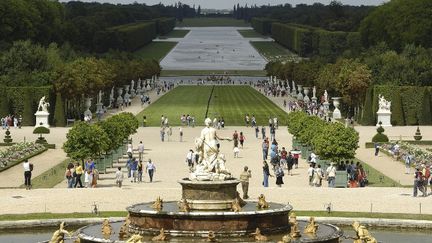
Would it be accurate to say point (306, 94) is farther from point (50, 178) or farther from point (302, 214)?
point (302, 214)

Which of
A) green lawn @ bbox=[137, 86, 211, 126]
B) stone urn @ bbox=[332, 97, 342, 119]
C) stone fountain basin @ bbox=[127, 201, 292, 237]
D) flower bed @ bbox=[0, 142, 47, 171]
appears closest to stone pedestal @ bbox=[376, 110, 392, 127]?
stone urn @ bbox=[332, 97, 342, 119]

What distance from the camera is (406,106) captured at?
8206cm

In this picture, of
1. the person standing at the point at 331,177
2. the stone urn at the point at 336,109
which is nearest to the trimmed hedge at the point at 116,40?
the stone urn at the point at 336,109

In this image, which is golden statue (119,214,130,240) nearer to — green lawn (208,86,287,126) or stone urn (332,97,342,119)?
green lawn (208,86,287,126)

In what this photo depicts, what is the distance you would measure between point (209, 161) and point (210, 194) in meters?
0.76

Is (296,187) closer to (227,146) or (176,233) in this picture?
(176,233)

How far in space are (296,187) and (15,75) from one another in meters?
48.8

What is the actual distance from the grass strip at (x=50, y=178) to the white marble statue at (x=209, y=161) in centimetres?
1454

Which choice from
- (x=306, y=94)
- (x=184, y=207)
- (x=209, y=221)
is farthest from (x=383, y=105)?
(x=209, y=221)

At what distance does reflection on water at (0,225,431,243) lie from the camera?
3188 cm

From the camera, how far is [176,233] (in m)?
29.4

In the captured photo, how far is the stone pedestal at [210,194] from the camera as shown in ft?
98.0

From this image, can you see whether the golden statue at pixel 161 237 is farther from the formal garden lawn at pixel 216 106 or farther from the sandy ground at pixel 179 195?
the formal garden lawn at pixel 216 106

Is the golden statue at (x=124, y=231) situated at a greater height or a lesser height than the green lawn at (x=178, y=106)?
greater
